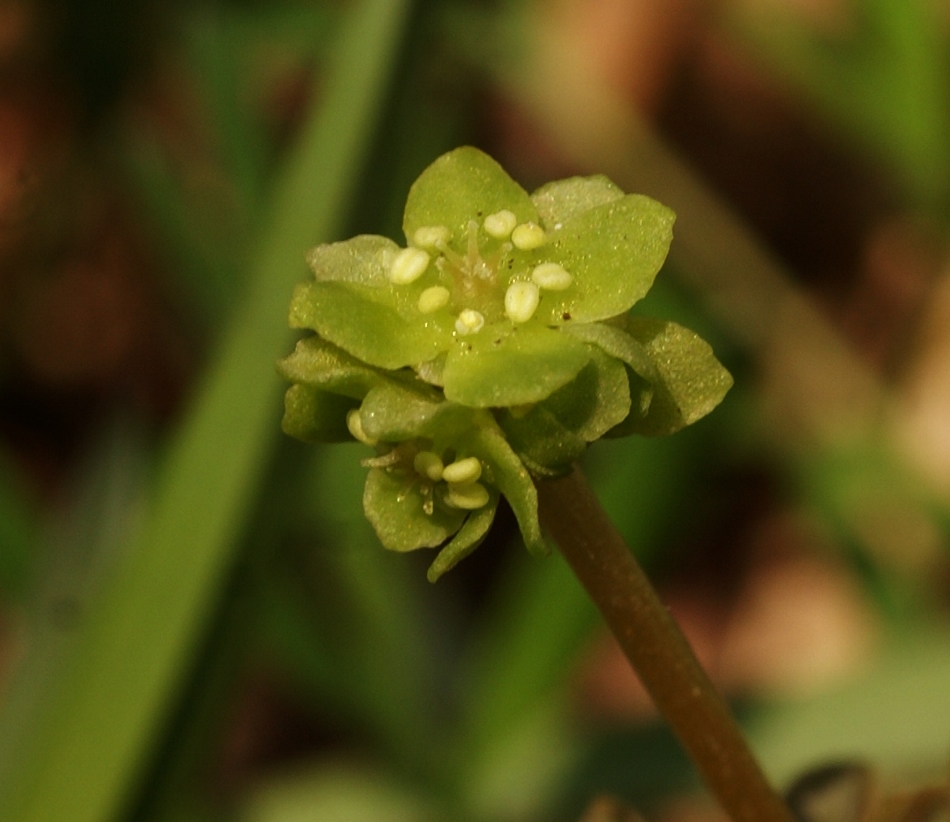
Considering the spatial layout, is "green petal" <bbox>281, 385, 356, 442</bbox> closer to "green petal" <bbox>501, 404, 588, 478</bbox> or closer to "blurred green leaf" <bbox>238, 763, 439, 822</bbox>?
"green petal" <bbox>501, 404, 588, 478</bbox>

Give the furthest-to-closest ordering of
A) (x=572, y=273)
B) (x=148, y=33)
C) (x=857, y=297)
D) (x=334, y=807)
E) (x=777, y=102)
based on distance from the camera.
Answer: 1. (x=777, y=102)
2. (x=857, y=297)
3. (x=148, y=33)
4. (x=334, y=807)
5. (x=572, y=273)

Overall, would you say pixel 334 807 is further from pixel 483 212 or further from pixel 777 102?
pixel 777 102

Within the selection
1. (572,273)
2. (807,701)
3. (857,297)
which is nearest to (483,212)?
(572,273)

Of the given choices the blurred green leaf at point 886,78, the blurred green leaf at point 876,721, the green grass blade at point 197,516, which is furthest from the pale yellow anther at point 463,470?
the blurred green leaf at point 886,78

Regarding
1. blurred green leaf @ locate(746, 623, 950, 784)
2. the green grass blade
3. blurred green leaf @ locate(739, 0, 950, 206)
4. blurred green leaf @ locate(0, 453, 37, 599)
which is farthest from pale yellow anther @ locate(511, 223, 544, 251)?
blurred green leaf @ locate(739, 0, 950, 206)

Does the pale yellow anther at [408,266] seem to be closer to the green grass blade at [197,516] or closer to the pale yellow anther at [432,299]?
the pale yellow anther at [432,299]

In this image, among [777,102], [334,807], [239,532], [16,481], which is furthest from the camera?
[777,102]
